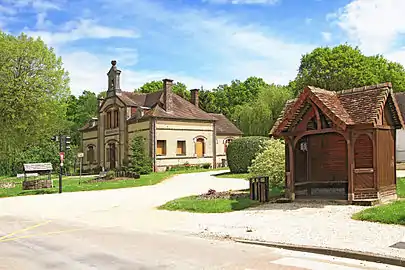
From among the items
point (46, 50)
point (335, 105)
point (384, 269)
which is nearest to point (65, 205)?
point (335, 105)

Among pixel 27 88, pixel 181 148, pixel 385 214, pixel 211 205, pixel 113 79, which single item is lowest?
pixel 211 205

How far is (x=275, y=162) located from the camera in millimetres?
19828

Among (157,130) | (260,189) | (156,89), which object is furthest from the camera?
(156,89)

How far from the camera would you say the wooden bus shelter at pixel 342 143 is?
14.7 meters

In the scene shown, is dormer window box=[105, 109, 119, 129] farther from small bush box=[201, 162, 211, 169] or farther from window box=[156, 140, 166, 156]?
small bush box=[201, 162, 211, 169]

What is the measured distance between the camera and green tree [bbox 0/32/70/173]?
3478 cm

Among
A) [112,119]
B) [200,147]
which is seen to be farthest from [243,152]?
[112,119]

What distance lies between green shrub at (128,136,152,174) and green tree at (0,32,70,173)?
7.36 meters

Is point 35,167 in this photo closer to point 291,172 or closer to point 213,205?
point 213,205

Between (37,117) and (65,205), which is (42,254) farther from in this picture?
(37,117)

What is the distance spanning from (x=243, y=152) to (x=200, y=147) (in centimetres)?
1237

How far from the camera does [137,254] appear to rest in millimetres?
9133

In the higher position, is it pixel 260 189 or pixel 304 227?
pixel 260 189

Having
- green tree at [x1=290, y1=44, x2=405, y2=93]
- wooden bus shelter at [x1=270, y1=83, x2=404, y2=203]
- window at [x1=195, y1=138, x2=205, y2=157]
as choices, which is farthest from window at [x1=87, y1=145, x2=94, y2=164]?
wooden bus shelter at [x1=270, y1=83, x2=404, y2=203]
